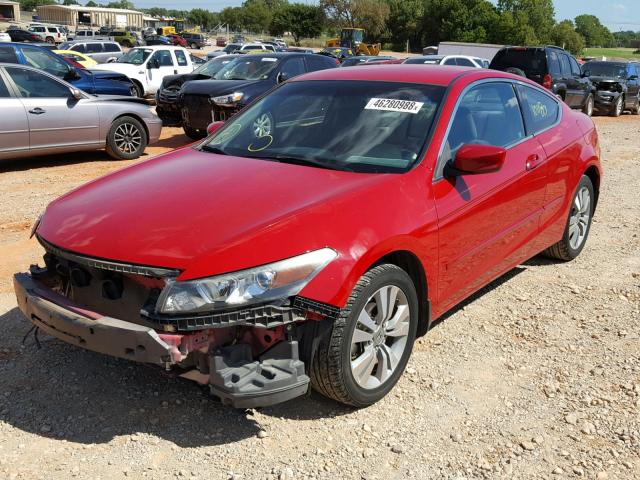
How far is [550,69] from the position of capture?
16.7 meters

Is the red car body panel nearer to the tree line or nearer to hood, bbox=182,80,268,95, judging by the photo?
hood, bbox=182,80,268,95

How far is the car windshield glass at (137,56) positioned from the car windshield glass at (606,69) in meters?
13.6

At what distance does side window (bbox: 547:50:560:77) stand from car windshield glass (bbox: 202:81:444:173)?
13.7m

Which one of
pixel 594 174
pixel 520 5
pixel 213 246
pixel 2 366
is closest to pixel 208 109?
pixel 594 174

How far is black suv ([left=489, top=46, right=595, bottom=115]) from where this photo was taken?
16656mm

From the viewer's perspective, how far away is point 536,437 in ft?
10.7

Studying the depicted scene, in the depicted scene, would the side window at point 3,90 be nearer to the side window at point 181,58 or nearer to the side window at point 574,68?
the side window at point 181,58

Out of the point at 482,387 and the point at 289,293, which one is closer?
the point at 289,293

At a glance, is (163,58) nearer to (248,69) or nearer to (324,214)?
(248,69)

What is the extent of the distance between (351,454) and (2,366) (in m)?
2.10

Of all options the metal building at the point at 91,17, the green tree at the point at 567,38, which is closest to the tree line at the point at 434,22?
the green tree at the point at 567,38

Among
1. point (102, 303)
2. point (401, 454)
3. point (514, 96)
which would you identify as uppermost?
point (514, 96)

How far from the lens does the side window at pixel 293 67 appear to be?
1242cm

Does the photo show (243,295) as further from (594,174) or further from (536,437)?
(594,174)
